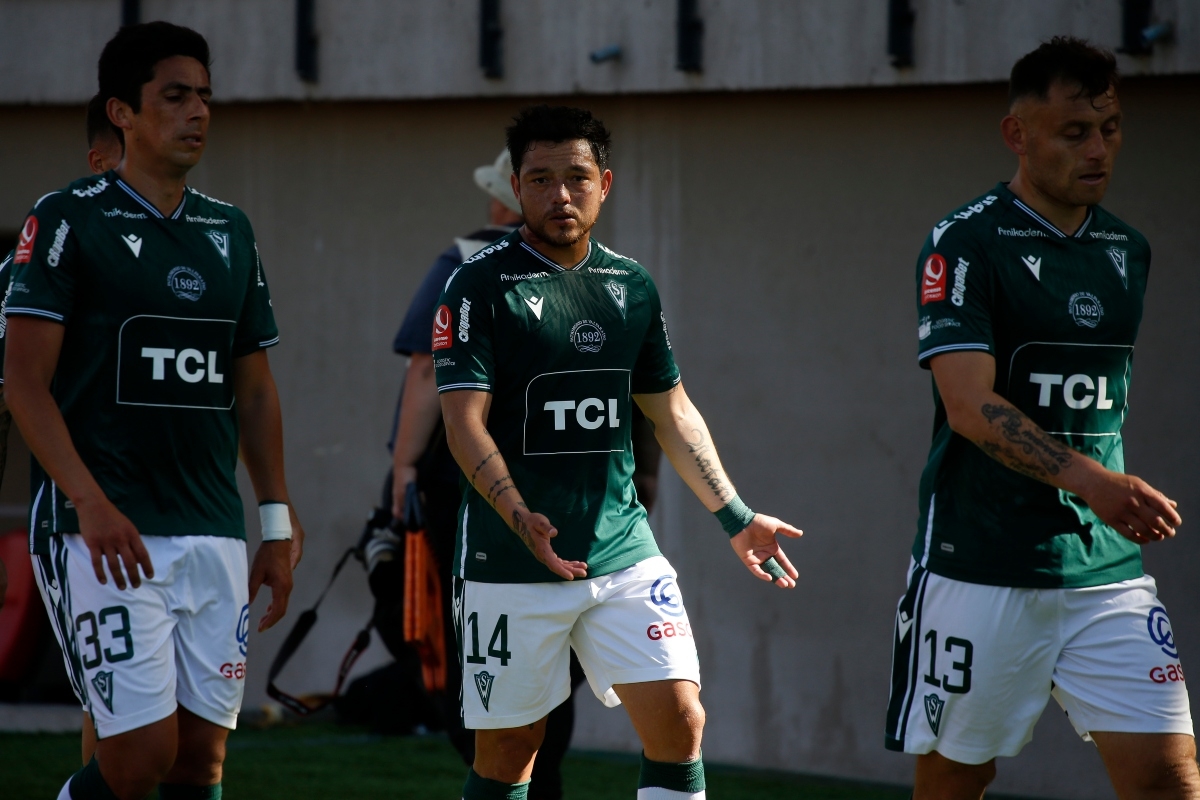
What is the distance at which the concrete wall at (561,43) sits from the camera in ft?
20.7

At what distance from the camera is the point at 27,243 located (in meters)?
3.86

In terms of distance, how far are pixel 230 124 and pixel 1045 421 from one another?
5537 millimetres

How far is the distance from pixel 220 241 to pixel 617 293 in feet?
3.54

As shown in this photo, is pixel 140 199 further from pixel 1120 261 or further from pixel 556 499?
pixel 1120 261

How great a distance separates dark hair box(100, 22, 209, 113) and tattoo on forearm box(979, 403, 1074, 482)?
231cm

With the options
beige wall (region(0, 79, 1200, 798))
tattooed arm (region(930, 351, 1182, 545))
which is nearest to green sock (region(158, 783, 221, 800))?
tattooed arm (region(930, 351, 1182, 545))

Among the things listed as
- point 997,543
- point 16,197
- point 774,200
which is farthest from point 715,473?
point 16,197

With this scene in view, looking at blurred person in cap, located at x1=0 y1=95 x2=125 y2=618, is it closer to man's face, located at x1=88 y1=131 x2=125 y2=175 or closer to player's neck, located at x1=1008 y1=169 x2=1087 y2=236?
man's face, located at x1=88 y1=131 x2=125 y2=175

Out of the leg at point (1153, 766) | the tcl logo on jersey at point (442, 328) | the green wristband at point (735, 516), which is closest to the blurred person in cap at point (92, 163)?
the tcl logo on jersey at point (442, 328)

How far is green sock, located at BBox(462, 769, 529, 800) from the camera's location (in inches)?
160

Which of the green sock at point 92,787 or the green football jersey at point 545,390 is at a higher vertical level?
the green football jersey at point 545,390

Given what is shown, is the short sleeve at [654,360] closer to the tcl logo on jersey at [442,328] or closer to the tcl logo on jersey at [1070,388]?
the tcl logo on jersey at [442,328]

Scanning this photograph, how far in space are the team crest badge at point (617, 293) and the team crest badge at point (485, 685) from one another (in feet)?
3.40

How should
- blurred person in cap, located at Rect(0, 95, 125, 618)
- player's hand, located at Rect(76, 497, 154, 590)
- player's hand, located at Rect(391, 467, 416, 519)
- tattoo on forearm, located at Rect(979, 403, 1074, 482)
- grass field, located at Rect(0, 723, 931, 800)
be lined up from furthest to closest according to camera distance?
grass field, located at Rect(0, 723, 931, 800)
player's hand, located at Rect(391, 467, 416, 519)
blurred person in cap, located at Rect(0, 95, 125, 618)
player's hand, located at Rect(76, 497, 154, 590)
tattoo on forearm, located at Rect(979, 403, 1074, 482)
